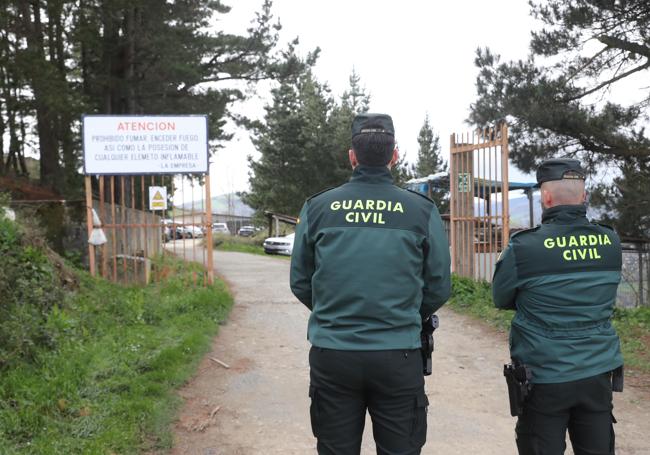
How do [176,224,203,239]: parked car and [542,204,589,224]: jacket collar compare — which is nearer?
[542,204,589,224]: jacket collar

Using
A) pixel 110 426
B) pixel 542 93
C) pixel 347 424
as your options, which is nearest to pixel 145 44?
pixel 542 93

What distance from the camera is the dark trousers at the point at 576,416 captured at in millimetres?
2793

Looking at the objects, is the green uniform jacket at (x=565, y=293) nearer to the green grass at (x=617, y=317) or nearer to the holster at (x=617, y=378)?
the holster at (x=617, y=378)

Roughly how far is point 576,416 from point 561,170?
1133 mm

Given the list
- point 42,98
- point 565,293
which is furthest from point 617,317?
point 42,98

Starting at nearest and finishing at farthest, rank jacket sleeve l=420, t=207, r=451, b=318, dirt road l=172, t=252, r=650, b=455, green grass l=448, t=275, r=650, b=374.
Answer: jacket sleeve l=420, t=207, r=451, b=318, dirt road l=172, t=252, r=650, b=455, green grass l=448, t=275, r=650, b=374

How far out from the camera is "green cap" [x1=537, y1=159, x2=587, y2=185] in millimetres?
2984

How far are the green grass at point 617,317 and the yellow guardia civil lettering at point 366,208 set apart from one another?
4.78m

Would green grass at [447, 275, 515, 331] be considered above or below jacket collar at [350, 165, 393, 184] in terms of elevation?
below

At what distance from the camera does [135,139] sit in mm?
10320

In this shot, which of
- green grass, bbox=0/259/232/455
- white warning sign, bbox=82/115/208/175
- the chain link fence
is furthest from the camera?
the chain link fence

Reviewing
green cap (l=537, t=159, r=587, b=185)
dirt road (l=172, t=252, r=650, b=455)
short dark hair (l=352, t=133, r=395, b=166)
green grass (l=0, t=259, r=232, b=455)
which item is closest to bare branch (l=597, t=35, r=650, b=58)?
dirt road (l=172, t=252, r=650, b=455)

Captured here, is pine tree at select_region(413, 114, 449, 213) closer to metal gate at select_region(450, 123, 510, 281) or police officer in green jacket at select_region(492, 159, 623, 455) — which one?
metal gate at select_region(450, 123, 510, 281)

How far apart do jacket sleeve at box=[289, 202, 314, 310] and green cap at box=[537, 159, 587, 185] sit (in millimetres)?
1174
